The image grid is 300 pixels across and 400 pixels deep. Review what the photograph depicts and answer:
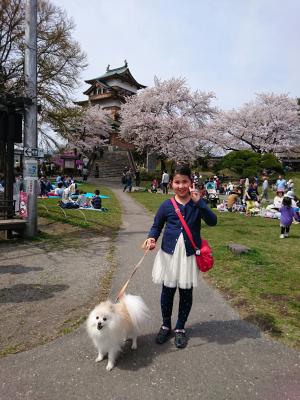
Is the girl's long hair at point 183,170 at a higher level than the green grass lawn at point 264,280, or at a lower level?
higher

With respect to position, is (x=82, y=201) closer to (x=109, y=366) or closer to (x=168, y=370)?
(x=109, y=366)

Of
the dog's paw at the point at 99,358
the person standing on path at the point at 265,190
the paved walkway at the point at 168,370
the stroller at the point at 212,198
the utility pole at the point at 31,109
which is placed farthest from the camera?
the person standing on path at the point at 265,190

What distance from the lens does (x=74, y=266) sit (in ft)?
20.7

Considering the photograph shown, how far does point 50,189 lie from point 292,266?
53.9ft

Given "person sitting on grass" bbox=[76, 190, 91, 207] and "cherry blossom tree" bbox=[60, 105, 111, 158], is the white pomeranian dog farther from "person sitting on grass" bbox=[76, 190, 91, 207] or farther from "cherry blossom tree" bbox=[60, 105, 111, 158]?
"cherry blossom tree" bbox=[60, 105, 111, 158]

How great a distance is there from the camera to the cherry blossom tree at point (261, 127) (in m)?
39.7

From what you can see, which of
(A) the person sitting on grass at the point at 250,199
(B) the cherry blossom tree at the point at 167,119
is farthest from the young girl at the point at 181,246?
(B) the cherry blossom tree at the point at 167,119

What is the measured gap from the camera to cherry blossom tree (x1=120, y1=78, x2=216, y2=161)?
115 ft

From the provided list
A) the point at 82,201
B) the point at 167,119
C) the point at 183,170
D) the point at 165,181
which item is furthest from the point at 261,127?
the point at 183,170

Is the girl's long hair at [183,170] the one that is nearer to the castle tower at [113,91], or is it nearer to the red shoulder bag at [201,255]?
the red shoulder bag at [201,255]

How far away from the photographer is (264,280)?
215 inches

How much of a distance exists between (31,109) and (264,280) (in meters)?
6.46

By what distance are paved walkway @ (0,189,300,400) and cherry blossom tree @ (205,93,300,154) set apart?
37.9 metres

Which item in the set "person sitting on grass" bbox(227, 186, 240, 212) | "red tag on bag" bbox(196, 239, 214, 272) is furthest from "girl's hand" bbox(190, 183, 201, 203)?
"person sitting on grass" bbox(227, 186, 240, 212)
